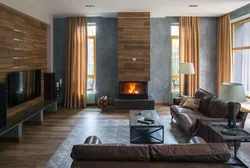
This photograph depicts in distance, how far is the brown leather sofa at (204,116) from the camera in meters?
3.90

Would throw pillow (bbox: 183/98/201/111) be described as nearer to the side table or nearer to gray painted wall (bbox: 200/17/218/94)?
the side table

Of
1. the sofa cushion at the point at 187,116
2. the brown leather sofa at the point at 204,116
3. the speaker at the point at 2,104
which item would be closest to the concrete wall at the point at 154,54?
the brown leather sofa at the point at 204,116

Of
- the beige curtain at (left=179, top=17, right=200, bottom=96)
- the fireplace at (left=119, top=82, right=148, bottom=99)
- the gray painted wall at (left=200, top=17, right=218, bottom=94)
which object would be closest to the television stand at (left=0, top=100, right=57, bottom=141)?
the fireplace at (left=119, top=82, right=148, bottom=99)

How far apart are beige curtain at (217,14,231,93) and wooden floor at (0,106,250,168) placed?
2236 mm

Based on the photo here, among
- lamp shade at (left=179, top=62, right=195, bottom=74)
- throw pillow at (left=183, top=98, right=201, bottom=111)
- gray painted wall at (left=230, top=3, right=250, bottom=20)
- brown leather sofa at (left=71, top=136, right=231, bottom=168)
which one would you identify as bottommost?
brown leather sofa at (left=71, top=136, right=231, bottom=168)

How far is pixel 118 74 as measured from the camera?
7.43 meters

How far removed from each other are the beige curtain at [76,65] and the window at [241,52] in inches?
185

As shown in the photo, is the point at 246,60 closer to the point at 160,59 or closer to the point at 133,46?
the point at 160,59

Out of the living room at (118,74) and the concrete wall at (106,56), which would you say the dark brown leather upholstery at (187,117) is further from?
the concrete wall at (106,56)

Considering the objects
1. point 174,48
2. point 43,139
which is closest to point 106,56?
point 174,48

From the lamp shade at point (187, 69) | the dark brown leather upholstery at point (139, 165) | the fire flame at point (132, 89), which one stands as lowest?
the dark brown leather upholstery at point (139, 165)

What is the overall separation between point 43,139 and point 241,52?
599 cm

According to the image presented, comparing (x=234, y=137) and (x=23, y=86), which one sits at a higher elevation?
(x=23, y=86)

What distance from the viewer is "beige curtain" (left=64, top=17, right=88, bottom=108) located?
778 centimetres
